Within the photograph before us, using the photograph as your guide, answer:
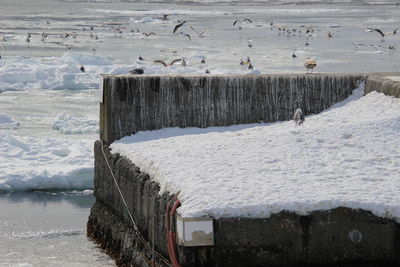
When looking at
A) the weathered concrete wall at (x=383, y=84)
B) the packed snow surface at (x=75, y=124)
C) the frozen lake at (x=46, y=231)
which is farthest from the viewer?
the packed snow surface at (x=75, y=124)

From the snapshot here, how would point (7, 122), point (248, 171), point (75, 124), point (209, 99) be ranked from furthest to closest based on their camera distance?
1. point (7, 122)
2. point (75, 124)
3. point (209, 99)
4. point (248, 171)

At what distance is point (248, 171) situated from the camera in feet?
34.0

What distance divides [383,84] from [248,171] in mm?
4299

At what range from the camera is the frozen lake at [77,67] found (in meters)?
15.0

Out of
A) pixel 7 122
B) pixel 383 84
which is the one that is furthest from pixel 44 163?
pixel 383 84

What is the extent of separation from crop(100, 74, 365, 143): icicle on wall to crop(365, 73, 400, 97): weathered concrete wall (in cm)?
23

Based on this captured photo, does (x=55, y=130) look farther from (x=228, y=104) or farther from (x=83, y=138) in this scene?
(x=228, y=104)

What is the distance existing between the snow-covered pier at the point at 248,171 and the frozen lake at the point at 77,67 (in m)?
1.69

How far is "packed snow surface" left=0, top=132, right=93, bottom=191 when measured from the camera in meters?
17.5

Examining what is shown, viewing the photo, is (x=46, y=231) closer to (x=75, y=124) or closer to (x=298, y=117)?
(x=298, y=117)

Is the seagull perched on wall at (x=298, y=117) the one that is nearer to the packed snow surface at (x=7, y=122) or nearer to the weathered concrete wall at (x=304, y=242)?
the weathered concrete wall at (x=304, y=242)

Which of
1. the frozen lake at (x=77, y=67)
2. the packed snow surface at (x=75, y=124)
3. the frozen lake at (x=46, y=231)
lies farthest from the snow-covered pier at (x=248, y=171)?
the packed snow surface at (x=75, y=124)

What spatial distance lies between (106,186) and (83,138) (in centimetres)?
910

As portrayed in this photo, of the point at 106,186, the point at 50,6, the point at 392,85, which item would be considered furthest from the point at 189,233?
the point at 50,6
